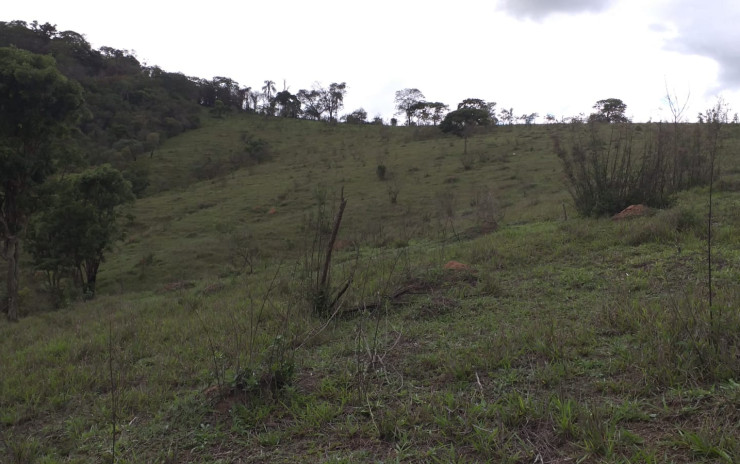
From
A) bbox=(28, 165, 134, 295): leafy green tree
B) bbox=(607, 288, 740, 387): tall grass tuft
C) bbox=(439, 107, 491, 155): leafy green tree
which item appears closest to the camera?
bbox=(607, 288, 740, 387): tall grass tuft

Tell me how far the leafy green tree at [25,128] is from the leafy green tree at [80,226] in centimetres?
359

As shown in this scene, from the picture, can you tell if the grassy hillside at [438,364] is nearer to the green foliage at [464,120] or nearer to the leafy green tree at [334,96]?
the green foliage at [464,120]

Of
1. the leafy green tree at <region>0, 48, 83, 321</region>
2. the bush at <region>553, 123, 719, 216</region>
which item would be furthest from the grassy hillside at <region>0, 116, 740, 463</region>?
the leafy green tree at <region>0, 48, 83, 321</region>

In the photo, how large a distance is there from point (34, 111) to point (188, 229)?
37.1 feet

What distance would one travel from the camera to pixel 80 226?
632 inches

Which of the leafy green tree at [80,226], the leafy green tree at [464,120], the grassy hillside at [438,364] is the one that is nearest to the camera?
the grassy hillside at [438,364]

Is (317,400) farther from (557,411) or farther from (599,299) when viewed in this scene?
(599,299)

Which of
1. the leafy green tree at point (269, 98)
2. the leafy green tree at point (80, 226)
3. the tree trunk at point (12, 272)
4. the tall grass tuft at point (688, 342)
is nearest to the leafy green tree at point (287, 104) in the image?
the leafy green tree at point (269, 98)

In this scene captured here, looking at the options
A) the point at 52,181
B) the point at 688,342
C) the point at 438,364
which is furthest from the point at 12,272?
the point at 688,342

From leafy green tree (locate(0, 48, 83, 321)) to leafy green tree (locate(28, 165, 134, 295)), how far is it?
11.8 feet

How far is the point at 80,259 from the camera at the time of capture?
16.3 metres

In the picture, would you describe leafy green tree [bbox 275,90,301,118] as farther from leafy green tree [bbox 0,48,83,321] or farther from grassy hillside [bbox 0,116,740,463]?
grassy hillside [bbox 0,116,740,463]

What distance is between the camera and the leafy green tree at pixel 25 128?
10844 mm

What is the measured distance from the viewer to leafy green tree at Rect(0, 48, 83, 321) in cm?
1084
